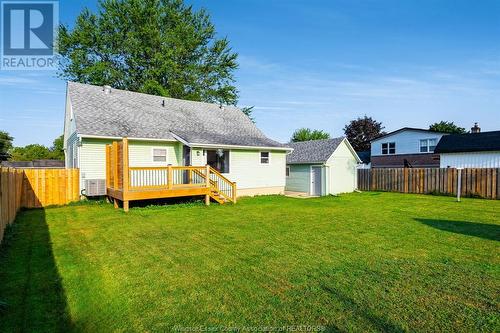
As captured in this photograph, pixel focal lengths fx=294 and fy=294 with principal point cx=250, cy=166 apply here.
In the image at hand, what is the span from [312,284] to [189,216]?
6814 mm

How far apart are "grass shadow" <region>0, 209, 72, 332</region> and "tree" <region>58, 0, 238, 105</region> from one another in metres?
23.7

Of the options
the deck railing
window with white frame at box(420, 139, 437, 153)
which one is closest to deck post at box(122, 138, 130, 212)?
the deck railing

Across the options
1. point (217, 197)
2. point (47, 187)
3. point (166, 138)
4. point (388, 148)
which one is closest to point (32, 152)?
point (47, 187)

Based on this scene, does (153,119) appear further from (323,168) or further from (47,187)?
(323,168)

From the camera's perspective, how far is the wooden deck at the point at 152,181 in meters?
11.3

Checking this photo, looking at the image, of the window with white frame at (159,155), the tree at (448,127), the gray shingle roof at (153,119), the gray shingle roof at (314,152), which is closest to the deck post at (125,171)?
the gray shingle roof at (153,119)

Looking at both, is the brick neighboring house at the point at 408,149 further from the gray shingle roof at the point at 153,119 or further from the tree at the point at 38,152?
the tree at the point at 38,152

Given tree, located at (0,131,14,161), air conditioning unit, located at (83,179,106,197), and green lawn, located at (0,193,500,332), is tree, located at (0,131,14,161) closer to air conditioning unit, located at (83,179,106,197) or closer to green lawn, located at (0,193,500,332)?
air conditioning unit, located at (83,179,106,197)

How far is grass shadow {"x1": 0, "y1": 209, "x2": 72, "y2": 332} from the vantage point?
11.1 ft

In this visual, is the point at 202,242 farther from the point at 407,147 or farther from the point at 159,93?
the point at 407,147

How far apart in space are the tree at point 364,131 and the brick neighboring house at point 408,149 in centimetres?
1399

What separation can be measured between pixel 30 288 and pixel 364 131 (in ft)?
153

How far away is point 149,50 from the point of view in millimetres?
29672

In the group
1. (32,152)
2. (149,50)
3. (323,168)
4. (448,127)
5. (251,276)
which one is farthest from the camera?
(448,127)
